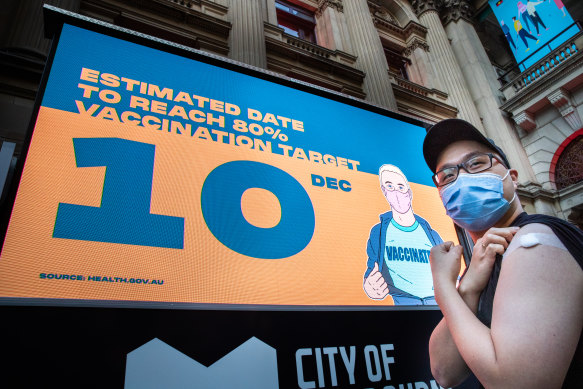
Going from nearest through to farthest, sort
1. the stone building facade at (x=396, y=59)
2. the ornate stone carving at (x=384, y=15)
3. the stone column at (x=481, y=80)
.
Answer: the stone building facade at (x=396, y=59)
the stone column at (x=481, y=80)
the ornate stone carving at (x=384, y=15)

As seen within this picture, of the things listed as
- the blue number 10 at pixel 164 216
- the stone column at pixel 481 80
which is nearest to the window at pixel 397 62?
the stone column at pixel 481 80

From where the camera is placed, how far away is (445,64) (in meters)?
11.7

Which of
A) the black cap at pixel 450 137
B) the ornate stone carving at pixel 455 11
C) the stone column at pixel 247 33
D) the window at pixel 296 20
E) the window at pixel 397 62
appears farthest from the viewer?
the ornate stone carving at pixel 455 11

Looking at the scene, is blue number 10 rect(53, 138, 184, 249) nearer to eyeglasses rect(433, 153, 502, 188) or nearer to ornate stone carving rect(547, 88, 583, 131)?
eyeglasses rect(433, 153, 502, 188)

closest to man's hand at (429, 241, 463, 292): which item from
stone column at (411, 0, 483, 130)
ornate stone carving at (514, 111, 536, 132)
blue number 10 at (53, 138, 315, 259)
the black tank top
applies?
the black tank top

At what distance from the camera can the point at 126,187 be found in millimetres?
1806

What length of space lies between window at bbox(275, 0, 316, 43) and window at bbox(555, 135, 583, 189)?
890 cm

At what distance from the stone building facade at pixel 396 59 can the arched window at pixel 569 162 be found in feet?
0.10

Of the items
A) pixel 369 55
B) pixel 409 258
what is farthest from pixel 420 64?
pixel 409 258

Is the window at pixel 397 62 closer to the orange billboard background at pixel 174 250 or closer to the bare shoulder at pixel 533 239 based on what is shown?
the orange billboard background at pixel 174 250

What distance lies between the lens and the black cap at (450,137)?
1.49m

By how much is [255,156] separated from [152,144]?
2.37ft

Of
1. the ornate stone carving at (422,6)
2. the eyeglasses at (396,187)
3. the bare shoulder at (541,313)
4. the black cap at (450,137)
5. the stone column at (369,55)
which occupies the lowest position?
the bare shoulder at (541,313)

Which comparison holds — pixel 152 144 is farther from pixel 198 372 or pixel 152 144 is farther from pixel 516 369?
pixel 516 369
